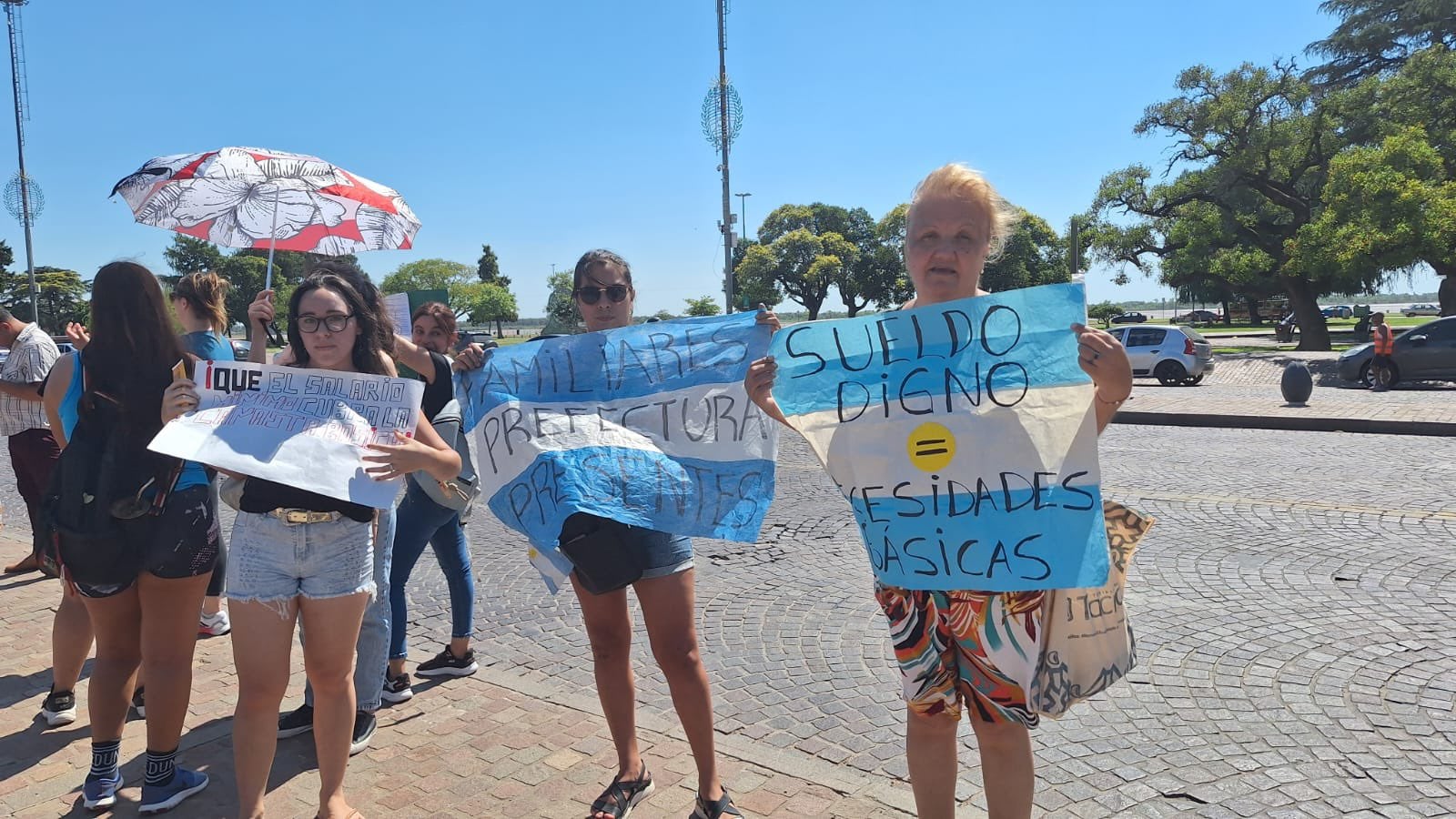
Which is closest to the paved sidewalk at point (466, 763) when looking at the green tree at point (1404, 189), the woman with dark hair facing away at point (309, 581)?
the woman with dark hair facing away at point (309, 581)

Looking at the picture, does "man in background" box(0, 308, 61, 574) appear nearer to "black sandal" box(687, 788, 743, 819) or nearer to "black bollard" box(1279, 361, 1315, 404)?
"black sandal" box(687, 788, 743, 819)

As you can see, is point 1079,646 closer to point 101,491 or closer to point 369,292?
point 369,292

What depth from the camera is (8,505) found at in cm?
957

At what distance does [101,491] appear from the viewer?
3.15 metres

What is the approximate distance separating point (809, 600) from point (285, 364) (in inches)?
131

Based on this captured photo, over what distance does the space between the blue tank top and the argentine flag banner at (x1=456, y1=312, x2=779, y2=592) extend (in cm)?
102

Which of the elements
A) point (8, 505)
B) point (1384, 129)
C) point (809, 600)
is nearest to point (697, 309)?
point (1384, 129)

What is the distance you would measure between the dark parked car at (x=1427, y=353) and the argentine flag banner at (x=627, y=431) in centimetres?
1983

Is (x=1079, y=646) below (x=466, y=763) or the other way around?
the other way around

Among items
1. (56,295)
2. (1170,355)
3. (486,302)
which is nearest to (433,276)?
(486,302)

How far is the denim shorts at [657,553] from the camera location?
2.96 metres

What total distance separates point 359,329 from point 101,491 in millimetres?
1063

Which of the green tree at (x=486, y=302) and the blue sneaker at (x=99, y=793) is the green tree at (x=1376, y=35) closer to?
the blue sneaker at (x=99, y=793)

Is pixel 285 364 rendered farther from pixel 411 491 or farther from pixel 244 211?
pixel 244 211
